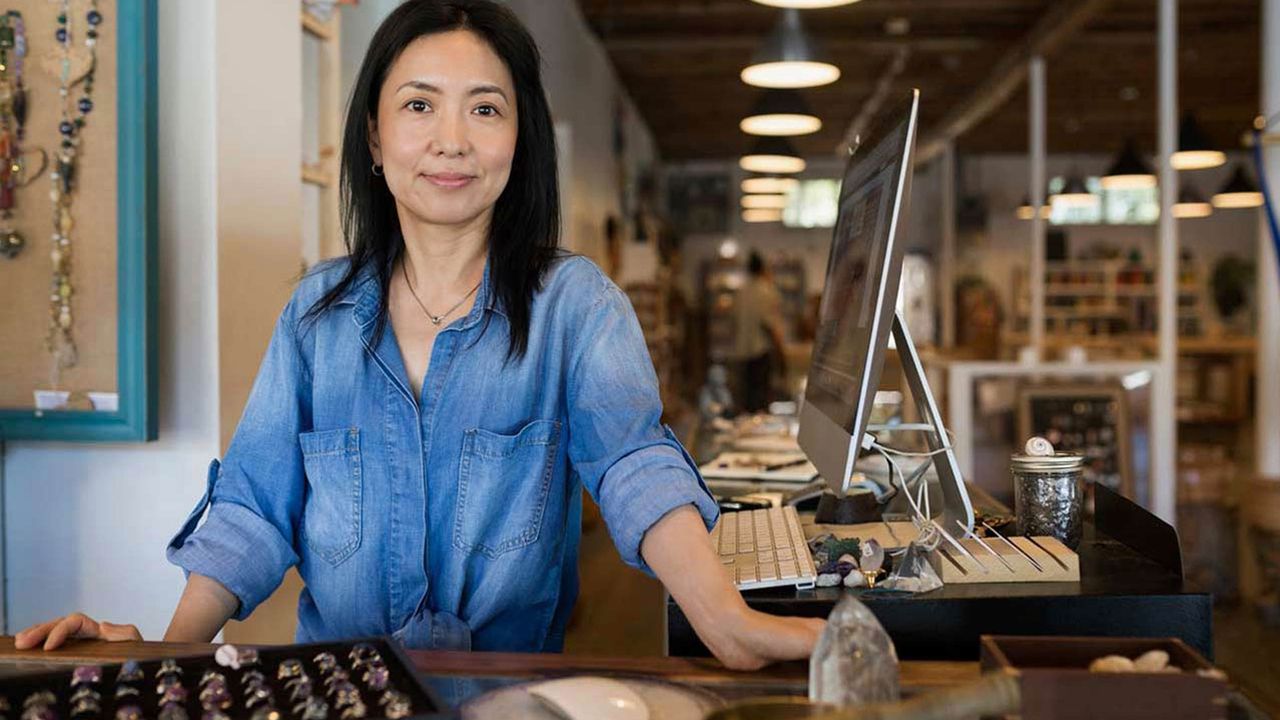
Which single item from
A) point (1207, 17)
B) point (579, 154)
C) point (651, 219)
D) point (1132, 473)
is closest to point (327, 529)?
point (1132, 473)

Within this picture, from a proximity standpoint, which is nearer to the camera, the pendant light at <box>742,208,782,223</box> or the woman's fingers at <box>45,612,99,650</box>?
the woman's fingers at <box>45,612,99,650</box>

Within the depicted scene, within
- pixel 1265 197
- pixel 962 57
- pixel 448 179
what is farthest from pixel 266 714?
pixel 962 57

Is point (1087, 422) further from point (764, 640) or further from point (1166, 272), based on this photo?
point (764, 640)

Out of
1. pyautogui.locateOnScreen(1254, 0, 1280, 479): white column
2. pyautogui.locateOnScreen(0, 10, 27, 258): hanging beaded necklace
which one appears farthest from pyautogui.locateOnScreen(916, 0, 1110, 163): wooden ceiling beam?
pyautogui.locateOnScreen(0, 10, 27, 258): hanging beaded necklace

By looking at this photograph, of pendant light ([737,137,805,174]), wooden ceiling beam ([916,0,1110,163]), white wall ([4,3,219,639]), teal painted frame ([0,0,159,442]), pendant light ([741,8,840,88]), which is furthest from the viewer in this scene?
pendant light ([737,137,805,174])

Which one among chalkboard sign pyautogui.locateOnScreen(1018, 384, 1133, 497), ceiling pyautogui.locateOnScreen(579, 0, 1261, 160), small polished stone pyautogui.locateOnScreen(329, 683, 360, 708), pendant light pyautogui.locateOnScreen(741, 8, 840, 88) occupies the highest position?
ceiling pyautogui.locateOnScreen(579, 0, 1261, 160)

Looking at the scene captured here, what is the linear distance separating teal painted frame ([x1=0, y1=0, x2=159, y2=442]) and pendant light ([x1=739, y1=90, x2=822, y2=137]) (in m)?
5.28

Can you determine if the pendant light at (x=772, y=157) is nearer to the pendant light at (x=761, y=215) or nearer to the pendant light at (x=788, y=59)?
the pendant light at (x=788, y=59)

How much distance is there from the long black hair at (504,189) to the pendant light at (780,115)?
5.71 metres

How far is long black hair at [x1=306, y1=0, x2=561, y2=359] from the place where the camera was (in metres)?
1.66

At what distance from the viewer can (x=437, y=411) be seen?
164 centimetres

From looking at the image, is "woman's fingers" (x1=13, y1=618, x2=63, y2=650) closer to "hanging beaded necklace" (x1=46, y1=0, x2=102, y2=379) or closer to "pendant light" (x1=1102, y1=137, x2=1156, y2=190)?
"hanging beaded necklace" (x1=46, y1=0, x2=102, y2=379)

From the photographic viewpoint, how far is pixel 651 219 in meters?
15.0

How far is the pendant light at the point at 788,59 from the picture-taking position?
576 cm
